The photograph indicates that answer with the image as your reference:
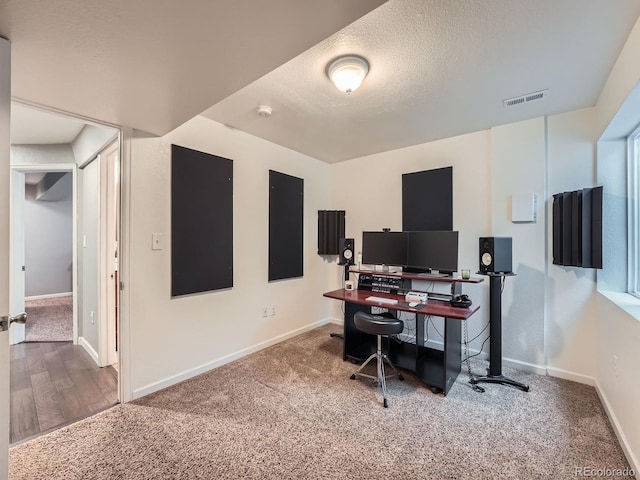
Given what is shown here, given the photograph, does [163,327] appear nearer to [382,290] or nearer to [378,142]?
[382,290]

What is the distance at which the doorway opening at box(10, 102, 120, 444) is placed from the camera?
2.40m

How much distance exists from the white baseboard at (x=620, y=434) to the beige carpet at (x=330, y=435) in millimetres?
44

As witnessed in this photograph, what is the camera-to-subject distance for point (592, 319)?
2.55m

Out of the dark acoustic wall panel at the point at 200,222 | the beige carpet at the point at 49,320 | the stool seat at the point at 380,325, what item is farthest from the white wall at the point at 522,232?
the beige carpet at the point at 49,320

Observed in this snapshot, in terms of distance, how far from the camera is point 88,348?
3.28 meters

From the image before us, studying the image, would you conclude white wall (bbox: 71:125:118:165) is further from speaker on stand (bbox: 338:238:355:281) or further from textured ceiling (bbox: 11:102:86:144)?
speaker on stand (bbox: 338:238:355:281)

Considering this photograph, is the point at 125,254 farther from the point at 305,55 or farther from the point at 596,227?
the point at 596,227

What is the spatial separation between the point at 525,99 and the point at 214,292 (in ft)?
10.8

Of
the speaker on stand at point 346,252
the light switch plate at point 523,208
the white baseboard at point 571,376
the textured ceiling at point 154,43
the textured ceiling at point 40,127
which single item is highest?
the textured ceiling at point 40,127

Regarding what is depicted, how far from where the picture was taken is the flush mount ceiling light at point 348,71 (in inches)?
72.6

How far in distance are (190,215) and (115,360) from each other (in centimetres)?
184

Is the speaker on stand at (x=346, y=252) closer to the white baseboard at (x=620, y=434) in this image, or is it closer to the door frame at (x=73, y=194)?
the white baseboard at (x=620, y=434)

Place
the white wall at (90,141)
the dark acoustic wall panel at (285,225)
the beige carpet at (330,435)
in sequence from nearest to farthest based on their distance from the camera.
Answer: the beige carpet at (330,435)
the white wall at (90,141)
the dark acoustic wall panel at (285,225)

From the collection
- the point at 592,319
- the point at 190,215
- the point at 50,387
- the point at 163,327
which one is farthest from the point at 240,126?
the point at 592,319
